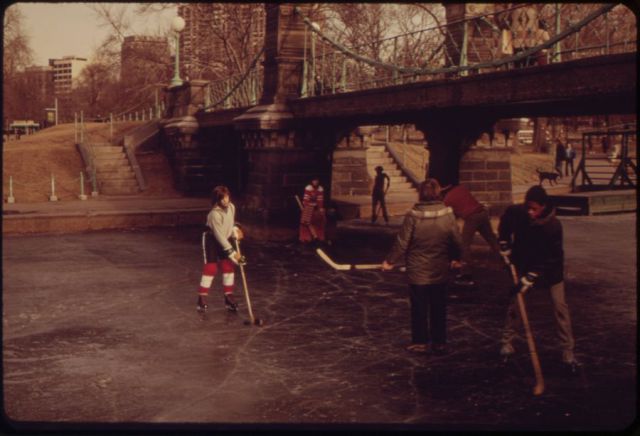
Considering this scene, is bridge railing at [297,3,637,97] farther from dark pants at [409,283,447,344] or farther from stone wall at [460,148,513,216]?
dark pants at [409,283,447,344]

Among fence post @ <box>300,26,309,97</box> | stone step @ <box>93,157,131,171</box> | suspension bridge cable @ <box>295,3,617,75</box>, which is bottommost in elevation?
stone step @ <box>93,157,131,171</box>

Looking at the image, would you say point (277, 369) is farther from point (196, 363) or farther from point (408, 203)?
point (408, 203)

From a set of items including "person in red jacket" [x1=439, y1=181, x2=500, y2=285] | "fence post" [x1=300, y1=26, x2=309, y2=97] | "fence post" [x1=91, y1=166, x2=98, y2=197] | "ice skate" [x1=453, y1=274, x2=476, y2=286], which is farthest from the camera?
"fence post" [x1=91, y1=166, x2=98, y2=197]

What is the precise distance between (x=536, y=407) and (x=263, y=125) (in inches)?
504

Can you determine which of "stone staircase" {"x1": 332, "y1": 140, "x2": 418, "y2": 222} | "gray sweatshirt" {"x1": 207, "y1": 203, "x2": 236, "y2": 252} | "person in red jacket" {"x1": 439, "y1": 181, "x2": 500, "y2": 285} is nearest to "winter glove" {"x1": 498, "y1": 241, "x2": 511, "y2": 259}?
"gray sweatshirt" {"x1": 207, "y1": 203, "x2": 236, "y2": 252}

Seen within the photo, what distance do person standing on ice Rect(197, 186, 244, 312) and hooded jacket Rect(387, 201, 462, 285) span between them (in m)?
2.67

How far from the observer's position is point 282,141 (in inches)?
728

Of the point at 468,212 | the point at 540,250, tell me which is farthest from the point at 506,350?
the point at 468,212

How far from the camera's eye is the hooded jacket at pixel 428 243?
761cm

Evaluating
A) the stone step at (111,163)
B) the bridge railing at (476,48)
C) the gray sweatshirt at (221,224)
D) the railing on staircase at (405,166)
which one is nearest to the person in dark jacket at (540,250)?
the bridge railing at (476,48)

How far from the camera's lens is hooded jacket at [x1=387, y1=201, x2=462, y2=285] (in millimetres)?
7613

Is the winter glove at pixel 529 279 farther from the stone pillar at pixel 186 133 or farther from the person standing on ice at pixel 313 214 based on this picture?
the stone pillar at pixel 186 133

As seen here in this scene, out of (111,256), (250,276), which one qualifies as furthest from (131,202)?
(250,276)

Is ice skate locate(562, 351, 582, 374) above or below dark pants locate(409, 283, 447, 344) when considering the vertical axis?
below
